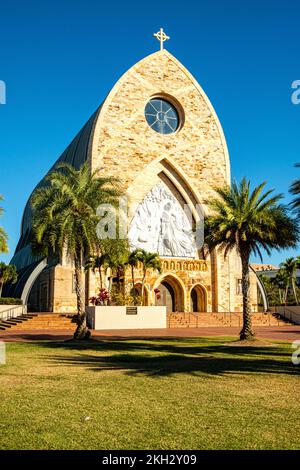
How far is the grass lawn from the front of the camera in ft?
20.0

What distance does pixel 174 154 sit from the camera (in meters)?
46.1

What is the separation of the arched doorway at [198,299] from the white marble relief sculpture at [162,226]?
337cm

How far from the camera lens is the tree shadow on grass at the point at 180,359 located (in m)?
12.2

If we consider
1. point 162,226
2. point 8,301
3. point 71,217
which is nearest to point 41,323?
point 8,301

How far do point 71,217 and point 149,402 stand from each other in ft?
48.8

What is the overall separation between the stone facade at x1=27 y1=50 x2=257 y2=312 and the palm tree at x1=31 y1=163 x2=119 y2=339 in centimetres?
1768

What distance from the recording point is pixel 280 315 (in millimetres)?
43781

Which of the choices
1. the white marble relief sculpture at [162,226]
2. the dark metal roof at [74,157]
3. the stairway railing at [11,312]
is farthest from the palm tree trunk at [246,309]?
the white marble relief sculpture at [162,226]

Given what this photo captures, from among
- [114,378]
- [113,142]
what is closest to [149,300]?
[113,142]

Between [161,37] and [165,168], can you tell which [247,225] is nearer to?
[165,168]

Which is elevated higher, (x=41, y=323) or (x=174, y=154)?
(x=174, y=154)

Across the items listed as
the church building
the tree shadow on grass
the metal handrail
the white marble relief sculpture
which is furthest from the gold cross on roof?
the tree shadow on grass
